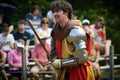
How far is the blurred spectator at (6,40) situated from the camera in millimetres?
12953

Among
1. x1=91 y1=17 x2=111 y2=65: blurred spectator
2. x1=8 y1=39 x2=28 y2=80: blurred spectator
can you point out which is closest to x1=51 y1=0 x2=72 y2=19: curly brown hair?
x1=8 y1=39 x2=28 y2=80: blurred spectator

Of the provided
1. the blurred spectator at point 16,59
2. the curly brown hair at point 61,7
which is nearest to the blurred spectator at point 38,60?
the blurred spectator at point 16,59

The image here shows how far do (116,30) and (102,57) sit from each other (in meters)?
6.99

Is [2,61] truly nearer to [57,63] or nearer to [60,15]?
[57,63]

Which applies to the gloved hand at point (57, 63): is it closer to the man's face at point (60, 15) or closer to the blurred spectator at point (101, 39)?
the man's face at point (60, 15)

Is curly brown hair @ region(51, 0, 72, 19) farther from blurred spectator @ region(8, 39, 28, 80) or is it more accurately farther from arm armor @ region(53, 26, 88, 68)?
blurred spectator @ region(8, 39, 28, 80)

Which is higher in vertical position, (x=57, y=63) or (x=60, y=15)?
(x=60, y=15)

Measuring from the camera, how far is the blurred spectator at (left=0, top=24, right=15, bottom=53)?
42.5 ft

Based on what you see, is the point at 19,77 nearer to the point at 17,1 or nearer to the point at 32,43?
the point at 32,43

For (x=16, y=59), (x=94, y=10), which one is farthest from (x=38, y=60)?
(x=94, y=10)

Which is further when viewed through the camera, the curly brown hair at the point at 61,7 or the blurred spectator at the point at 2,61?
the blurred spectator at the point at 2,61

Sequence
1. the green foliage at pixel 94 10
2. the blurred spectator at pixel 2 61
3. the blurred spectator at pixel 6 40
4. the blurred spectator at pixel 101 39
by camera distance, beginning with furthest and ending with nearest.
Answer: the green foliage at pixel 94 10 < the blurred spectator at pixel 101 39 < the blurred spectator at pixel 6 40 < the blurred spectator at pixel 2 61

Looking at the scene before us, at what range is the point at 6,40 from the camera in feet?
43.0

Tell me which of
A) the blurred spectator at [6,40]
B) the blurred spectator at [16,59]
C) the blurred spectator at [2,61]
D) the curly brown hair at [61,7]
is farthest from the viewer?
the blurred spectator at [6,40]
